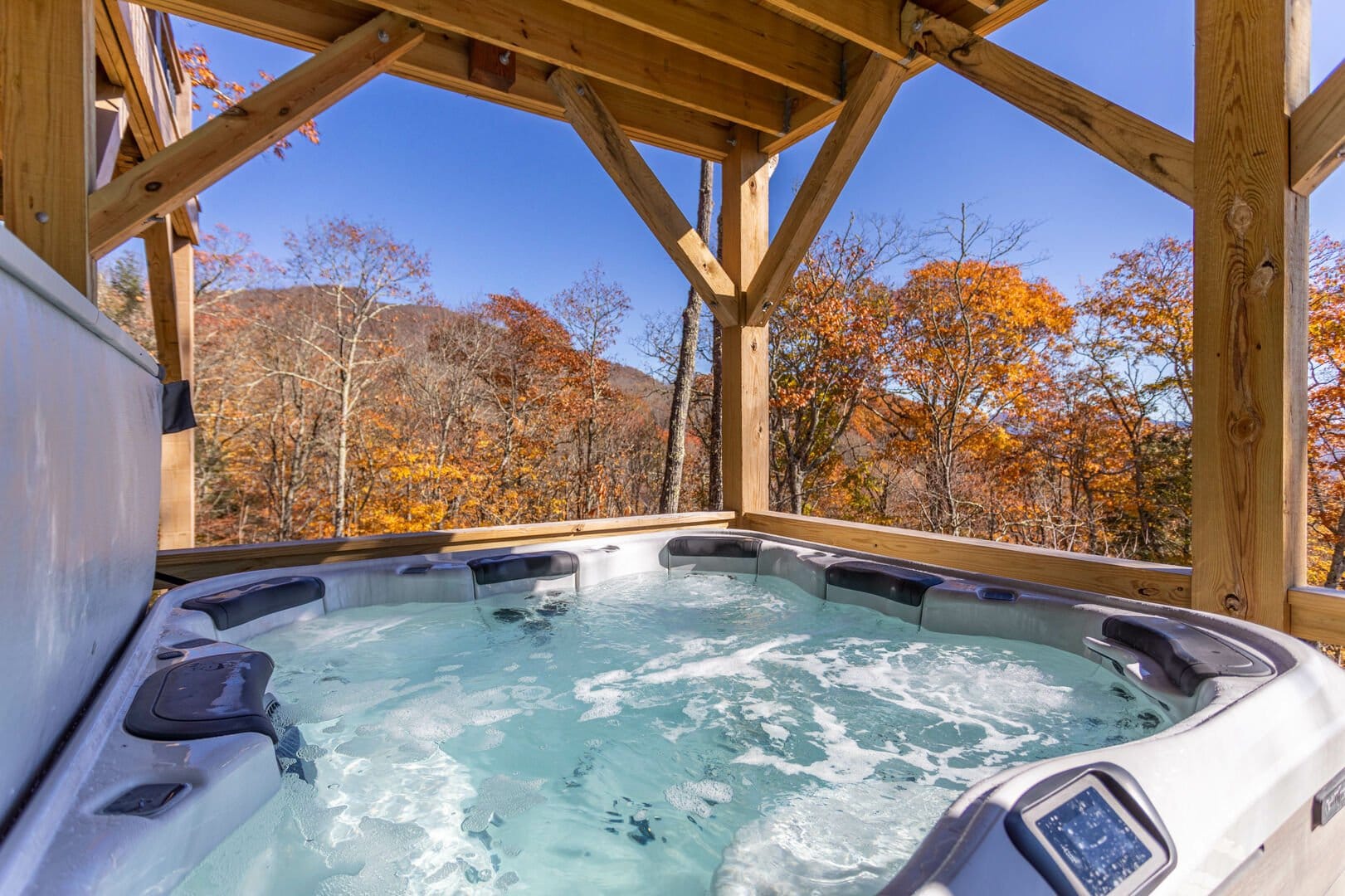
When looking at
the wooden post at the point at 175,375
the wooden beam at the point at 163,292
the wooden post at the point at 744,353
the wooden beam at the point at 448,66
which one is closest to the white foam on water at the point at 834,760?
the wooden post at the point at 744,353

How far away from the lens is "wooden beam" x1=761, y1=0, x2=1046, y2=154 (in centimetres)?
209

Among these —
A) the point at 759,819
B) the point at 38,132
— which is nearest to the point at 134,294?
the point at 38,132

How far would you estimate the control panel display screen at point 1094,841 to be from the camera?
24.2 inches

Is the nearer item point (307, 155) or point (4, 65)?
point (4, 65)

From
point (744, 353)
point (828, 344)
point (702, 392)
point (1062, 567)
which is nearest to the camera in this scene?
point (1062, 567)

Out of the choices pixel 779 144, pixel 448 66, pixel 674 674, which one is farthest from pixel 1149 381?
pixel 448 66

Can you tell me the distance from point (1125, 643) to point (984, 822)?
1.07 meters

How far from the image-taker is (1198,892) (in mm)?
682

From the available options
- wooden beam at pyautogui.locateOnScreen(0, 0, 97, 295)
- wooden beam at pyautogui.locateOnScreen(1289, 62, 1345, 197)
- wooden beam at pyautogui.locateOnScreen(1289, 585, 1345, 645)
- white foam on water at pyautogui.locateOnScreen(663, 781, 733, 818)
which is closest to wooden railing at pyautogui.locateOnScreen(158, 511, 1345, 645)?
wooden beam at pyautogui.locateOnScreen(1289, 585, 1345, 645)

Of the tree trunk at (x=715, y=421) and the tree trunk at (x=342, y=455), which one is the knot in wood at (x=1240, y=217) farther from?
the tree trunk at (x=342, y=455)

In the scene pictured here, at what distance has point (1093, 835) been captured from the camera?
655 millimetres

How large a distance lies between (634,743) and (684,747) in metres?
0.10

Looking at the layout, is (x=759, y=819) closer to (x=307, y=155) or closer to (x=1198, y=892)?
(x=1198, y=892)

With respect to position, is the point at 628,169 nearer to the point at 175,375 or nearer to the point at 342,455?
the point at 175,375
